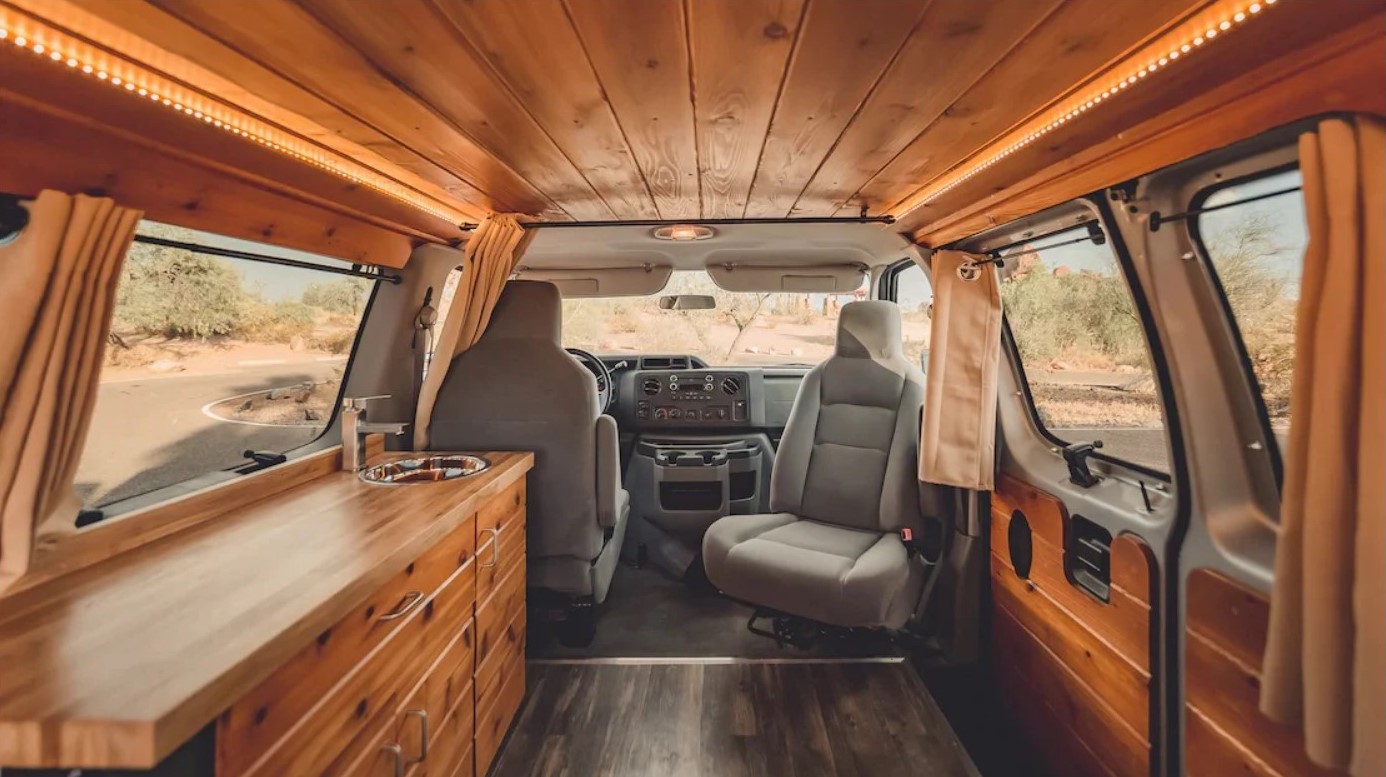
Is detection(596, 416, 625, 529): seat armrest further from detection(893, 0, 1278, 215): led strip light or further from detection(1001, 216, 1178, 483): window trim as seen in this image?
detection(1001, 216, 1178, 483): window trim

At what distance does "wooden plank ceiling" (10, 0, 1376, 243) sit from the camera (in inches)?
36.6

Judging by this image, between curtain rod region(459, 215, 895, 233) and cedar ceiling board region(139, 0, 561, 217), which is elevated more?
curtain rod region(459, 215, 895, 233)

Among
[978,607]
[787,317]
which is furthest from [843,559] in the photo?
[787,317]

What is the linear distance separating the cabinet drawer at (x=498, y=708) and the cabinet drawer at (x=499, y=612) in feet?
0.38

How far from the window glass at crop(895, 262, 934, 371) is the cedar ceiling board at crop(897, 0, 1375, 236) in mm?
977

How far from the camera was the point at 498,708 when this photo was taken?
6.05 feet

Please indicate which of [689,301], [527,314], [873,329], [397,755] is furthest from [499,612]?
[689,301]

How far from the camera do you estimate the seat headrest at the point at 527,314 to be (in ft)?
8.11

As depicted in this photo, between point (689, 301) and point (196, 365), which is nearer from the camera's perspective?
point (196, 365)

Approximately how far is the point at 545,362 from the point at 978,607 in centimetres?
204

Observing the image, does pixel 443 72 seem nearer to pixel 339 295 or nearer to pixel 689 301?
pixel 339 295

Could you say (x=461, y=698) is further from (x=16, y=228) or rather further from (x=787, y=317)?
(x=787, y=317)

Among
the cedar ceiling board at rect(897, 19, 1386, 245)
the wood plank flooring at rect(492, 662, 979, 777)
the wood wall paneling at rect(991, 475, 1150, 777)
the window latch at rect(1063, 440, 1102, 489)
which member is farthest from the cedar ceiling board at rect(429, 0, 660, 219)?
the wood plank flooring at rect(492, 662, 979, 777)

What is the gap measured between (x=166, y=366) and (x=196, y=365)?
8 centimetres
